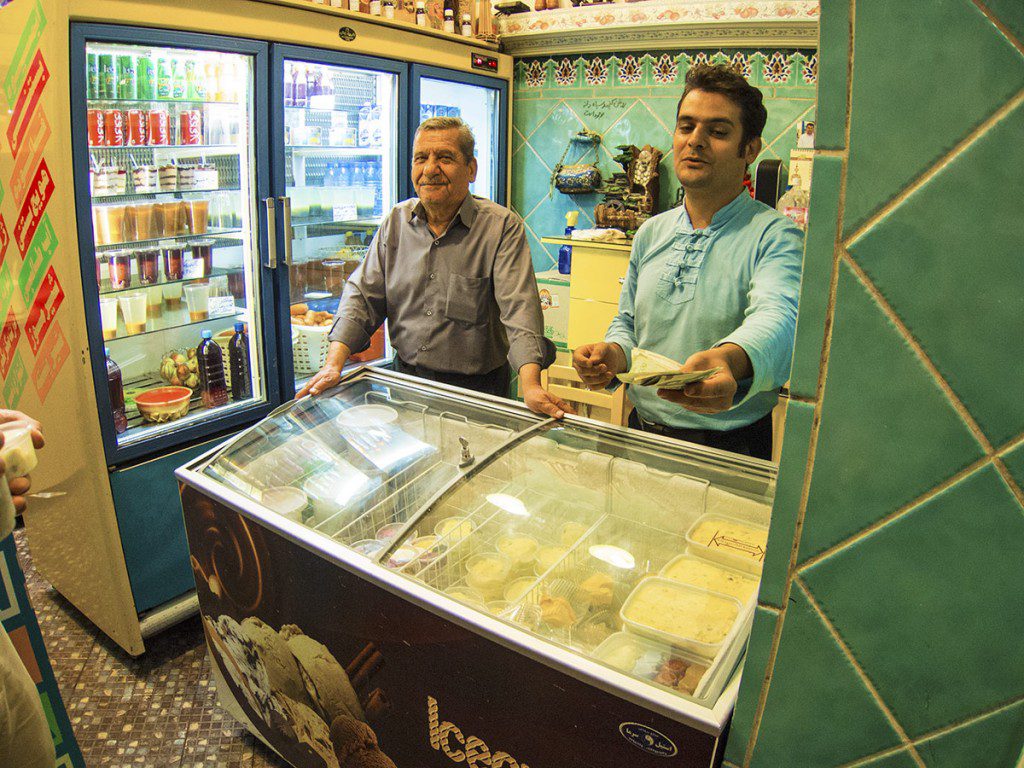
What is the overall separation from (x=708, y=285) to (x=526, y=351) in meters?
0.75

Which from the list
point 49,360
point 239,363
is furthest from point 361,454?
point 239,363

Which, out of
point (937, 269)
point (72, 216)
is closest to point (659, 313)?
point (937, 269)

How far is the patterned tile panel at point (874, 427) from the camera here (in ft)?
3.00

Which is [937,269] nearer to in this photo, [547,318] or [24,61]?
[24,61]

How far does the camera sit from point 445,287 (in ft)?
10.0

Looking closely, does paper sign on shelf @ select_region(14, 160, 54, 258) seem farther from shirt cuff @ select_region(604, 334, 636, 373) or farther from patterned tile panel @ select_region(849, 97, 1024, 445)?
A: patterned tile panel @ select_region(849, 97, 1024, 445)

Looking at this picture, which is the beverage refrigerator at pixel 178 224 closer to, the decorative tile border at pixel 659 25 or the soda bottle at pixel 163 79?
the soda bottle at pixel 163 79

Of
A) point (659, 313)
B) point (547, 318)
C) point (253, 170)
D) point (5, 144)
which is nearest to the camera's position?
point (659, 313)

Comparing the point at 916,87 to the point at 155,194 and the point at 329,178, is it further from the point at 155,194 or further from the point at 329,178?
the point at 329,178

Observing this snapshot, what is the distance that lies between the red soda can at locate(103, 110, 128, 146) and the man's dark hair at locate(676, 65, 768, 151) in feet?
7.77

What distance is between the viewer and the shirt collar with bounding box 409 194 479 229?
301 cm

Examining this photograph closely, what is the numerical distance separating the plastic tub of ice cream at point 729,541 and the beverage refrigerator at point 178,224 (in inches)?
88.9

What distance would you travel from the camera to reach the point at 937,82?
83 centimetres

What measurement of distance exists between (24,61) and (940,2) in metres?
2.79
